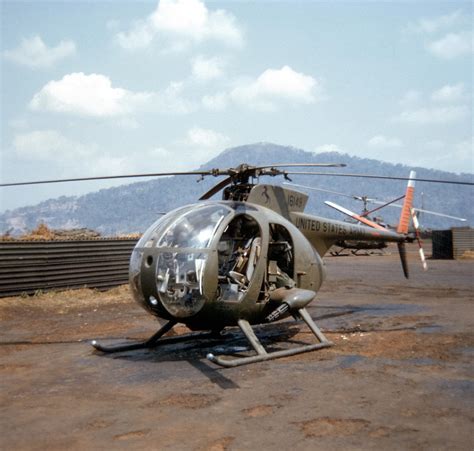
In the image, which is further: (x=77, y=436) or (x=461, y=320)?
(x=461, y=320)

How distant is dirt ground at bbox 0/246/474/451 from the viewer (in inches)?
198

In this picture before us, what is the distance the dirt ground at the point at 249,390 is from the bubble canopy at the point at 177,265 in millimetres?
1014

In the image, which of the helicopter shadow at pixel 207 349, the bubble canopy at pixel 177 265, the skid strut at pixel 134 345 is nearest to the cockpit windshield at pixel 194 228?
the bubble canopy at pixel 177 265

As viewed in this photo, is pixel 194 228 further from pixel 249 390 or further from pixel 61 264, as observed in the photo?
pixel 61 264

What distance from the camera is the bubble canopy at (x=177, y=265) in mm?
7926

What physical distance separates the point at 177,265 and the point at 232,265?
144 cm

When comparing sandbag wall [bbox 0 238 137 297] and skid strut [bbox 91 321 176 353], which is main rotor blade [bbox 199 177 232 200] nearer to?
skid strut [bbox 91 321 176 353]

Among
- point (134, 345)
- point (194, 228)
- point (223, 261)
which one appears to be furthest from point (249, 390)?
point (134, 345)

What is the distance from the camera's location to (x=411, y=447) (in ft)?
15.3

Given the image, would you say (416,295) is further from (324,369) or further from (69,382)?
(69,382)

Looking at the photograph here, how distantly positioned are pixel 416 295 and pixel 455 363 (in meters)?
9.28

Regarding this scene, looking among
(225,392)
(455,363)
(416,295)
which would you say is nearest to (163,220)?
(225,392)

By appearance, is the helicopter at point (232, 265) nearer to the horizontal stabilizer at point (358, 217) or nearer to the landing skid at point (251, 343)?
the landing skid at point (251, 343)

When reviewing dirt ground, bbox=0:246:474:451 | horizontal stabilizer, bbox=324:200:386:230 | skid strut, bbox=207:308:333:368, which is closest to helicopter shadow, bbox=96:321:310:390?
dirt ground, bbox=0:246:474:451
